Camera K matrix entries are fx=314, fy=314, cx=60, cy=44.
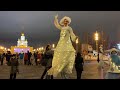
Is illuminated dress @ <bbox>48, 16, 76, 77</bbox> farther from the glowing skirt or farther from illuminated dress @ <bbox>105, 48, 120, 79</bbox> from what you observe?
illuminated dress @ <bbox>105, 48, 120, 79</bbox>

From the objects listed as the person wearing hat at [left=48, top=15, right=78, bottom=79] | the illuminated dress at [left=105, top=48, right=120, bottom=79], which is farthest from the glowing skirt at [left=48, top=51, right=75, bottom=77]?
the illuminated dress at [left=105, top=48, right=120, bottom=79]

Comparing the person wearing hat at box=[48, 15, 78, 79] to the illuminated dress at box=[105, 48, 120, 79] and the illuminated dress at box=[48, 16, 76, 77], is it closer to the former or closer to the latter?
→ the illuminated dress at box=[48, 16, 76, 77]

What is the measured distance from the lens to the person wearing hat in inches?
A: 388

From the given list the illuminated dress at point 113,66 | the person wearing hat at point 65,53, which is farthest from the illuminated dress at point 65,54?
the illuminated dress at point 113,66

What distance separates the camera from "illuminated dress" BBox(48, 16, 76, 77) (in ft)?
32.3

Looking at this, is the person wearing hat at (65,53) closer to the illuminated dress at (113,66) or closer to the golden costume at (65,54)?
the golden costume at (65,54)

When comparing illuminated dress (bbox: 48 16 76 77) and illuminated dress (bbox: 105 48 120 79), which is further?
illuminated dress (bbox: 48 16 76 77)

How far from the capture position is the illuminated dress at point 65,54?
32.3 ft

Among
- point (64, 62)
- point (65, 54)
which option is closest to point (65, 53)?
point (65, 54)
